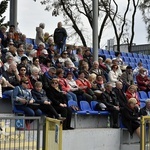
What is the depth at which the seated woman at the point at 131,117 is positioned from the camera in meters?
13.6

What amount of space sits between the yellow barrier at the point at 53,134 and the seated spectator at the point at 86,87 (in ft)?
19.5

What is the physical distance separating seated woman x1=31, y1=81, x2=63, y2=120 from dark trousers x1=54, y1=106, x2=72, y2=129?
A: 1.00 feet

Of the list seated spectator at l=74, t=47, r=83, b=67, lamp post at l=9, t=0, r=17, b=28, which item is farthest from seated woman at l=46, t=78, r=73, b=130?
lamp post at l=9, t=0, r=17, b=28

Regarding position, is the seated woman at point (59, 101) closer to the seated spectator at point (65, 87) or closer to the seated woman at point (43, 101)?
the seated woman at point (43, 101)

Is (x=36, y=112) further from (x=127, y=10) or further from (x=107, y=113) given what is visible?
(x=127, y=10)

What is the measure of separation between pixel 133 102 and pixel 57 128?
6249 mm

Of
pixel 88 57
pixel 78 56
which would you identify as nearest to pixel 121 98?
pixel 78 56

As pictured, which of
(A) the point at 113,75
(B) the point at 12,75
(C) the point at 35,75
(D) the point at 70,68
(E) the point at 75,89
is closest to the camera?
(B) the point at 12,75

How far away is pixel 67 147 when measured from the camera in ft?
40.7

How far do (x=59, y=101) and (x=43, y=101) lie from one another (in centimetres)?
70

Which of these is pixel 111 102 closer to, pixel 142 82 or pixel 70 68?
pixel 70 68

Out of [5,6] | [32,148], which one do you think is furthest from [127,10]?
[32,148]

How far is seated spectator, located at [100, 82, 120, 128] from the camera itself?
13914 millimetres

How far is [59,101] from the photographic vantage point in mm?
12617
